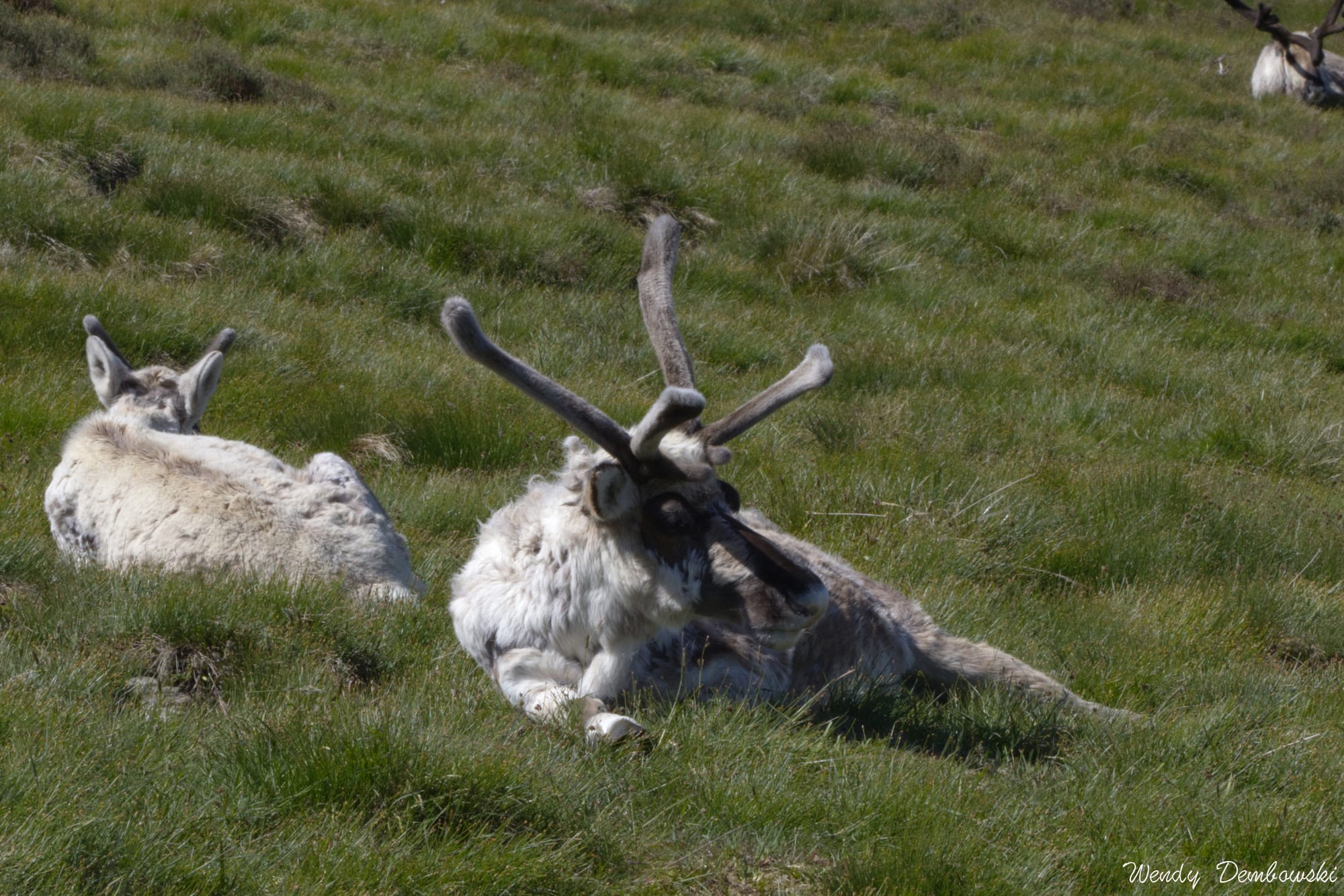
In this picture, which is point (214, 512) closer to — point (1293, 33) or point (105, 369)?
point (105, 369)

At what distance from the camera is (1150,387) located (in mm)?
10609

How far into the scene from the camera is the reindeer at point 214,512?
18.6 feet

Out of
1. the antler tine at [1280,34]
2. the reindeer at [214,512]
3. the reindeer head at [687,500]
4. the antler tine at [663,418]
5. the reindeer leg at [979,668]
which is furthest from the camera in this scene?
the antler tine at [1280,34]

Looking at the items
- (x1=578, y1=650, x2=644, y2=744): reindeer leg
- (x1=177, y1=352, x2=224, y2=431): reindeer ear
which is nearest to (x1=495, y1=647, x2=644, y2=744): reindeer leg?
(x1=578, y1=650, x2=644, y2=744): reindeer leg

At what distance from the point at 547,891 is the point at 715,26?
19.2m

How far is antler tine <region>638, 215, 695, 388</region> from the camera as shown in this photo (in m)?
5.05

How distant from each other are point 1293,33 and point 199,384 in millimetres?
25186

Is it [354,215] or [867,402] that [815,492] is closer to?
[867,402]

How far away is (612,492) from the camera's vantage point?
15.1 feet

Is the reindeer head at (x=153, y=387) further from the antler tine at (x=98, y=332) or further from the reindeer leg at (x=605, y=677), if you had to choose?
the reindeer leg at (x=605, y=677)

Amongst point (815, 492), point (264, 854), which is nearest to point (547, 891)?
point (264, 854)
